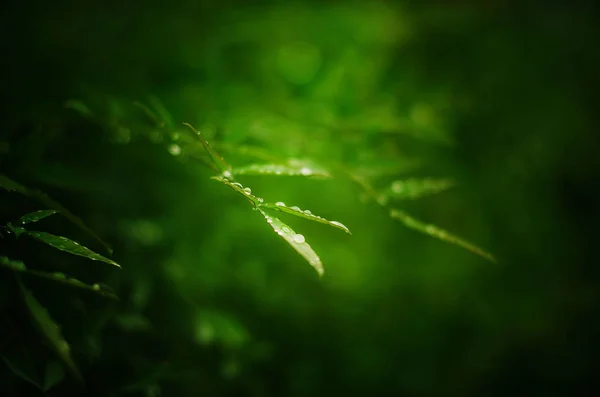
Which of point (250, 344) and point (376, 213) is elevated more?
point (376, 213)

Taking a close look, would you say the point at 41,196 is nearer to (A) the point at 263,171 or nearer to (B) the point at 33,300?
(B) the point at 33,300

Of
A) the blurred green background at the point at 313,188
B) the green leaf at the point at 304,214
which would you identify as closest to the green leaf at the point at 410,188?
the blurred green background at the point at 313,188

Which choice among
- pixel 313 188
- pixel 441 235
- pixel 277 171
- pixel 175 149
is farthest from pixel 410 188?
pixel 313 188

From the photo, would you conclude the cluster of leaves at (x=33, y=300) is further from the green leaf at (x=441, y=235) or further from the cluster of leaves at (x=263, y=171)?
the green leaf at (x=441, y=235)

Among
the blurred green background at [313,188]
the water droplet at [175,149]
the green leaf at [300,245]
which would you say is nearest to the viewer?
the green leaf at [300,245]

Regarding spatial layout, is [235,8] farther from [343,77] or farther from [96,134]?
[96,134]

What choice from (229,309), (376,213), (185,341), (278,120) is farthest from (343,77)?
(185,341)
